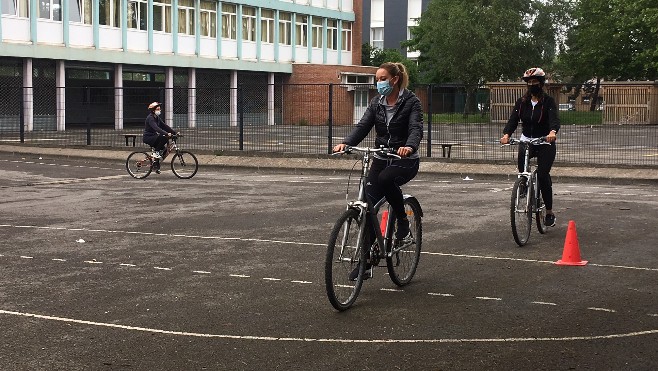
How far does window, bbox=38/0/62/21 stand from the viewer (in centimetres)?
4662

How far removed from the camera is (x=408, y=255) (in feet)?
29.1

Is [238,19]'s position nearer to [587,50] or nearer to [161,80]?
[161,80]

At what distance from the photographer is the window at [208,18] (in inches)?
2248

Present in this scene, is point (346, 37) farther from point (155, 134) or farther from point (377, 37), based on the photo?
point (155, 134)

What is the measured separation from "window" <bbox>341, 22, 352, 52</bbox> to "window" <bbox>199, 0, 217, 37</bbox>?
46.5 feet

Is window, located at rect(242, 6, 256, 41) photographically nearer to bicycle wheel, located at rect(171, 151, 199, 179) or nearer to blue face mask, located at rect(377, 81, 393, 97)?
bicycle wheel, located at rect(171, 151, 199, 179)

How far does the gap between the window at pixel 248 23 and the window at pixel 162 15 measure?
22.0 ft

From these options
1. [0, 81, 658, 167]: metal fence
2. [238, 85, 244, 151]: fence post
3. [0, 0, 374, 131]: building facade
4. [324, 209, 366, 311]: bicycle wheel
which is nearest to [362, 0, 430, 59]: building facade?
[0, 0, 374, 131]: building facade

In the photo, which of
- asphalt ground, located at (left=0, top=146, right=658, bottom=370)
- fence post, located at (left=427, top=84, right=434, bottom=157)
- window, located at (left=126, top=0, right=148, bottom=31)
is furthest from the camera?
window, located at (left=126, top=0, right=148, bottom=31)

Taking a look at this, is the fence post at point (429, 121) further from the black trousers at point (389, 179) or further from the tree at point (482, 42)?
the tree at point (482, 42)

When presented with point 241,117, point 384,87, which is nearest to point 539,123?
point 384,87

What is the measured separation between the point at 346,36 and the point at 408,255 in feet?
206

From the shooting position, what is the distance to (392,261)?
8.50 meters

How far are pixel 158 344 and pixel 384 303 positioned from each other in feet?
6.84
